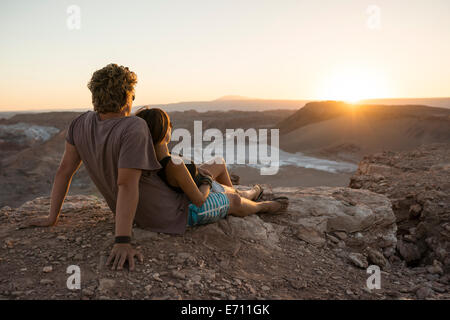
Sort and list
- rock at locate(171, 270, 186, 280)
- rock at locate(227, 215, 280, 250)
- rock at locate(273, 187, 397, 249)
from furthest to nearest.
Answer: rock at locate(273, 187, 397, 249) < rock at locate(227, 215, 280, 250) < rock at locate(171, 270, 186, 280)

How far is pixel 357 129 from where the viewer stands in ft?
56.4

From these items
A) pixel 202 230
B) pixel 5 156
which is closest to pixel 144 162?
pixel 202 230

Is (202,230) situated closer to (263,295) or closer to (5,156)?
(263,295)

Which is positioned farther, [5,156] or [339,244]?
[5,156]

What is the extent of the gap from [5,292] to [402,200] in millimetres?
4100

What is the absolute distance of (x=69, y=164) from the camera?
2320 mm

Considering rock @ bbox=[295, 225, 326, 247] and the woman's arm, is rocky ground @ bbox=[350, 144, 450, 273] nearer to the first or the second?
rock @ bbox=[295, 225, 326, 247]

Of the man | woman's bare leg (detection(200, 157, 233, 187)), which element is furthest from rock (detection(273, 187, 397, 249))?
the man

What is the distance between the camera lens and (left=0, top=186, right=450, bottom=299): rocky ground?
193 cm

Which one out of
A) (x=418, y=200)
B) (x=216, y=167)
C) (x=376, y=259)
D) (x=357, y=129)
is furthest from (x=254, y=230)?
(x=357, y=129)

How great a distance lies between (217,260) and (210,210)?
34 centimetres

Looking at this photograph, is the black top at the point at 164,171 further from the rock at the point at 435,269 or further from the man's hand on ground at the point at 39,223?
the rock at the point at 435,269

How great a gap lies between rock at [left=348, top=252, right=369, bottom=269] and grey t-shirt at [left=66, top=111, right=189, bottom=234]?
1349 millimetres

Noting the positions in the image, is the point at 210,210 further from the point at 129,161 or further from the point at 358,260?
the point at 358,260
